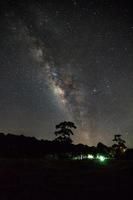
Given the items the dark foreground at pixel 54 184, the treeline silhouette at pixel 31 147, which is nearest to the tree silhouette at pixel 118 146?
the treeline silhouette at pixel 31 147

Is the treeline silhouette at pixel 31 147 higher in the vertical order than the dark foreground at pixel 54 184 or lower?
higher

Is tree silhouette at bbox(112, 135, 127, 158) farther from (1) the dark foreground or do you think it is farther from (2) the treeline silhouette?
(1) the dark foreground

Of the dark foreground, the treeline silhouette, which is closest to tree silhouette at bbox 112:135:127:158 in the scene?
the treeline silhouette

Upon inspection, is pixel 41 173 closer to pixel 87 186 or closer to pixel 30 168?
pixel 30 168

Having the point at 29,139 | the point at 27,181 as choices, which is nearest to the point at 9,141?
the point at 29,139

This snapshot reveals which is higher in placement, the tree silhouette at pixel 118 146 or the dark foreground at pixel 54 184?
the tree silhouette at pixel 118 146

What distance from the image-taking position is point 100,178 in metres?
20.1

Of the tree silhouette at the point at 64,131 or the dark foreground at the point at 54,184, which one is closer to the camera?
the dark foreground at the point at 54,184

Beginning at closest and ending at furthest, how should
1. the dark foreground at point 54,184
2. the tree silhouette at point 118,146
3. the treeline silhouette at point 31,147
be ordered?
the dark foreground at point 54,184 < the treeline silhouette at point 31,147 < the tree silhouette at point 118,146

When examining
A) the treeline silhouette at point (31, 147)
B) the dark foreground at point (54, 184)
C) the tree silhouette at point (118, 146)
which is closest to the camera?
the dark foreground at point (54, 184)

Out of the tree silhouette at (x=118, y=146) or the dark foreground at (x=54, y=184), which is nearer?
the dark foreground at (x=54, y=184)

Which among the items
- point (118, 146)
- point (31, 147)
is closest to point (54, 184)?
point (31, 147)

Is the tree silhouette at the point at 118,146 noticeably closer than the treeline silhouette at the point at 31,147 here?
No

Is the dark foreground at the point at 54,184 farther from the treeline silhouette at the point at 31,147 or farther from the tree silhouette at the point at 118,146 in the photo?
the tree silhouette at the point at 118,146
